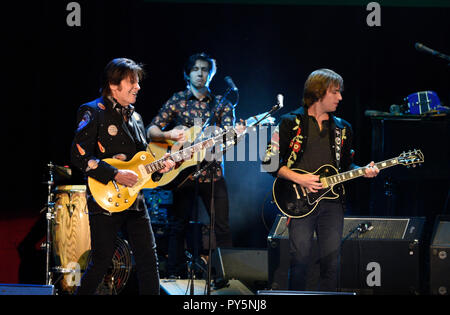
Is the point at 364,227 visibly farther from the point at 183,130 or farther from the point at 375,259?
the point at 183,130

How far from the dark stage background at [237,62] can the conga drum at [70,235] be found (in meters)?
0.68

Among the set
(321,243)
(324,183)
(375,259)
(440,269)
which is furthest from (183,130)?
(440,269)

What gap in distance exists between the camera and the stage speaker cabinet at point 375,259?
4883 millimetres

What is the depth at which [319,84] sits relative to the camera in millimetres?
4465

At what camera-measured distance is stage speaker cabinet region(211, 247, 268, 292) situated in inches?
221

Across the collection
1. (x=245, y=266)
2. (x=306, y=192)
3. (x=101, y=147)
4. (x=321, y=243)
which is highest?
(x=101, y=147)

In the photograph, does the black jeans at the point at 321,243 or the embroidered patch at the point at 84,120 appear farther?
the black jeans at the point at 321,243

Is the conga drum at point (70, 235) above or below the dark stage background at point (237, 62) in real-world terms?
below

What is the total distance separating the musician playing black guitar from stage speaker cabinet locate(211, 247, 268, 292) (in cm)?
125

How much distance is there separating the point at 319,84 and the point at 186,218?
8.04 feet

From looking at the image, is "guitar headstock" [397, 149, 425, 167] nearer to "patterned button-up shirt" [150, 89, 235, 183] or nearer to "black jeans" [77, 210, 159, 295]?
"patterned button-up shirt" [150, 89, 235, 183]

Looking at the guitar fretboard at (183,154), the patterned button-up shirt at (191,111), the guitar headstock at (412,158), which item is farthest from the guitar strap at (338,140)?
the patterned button-up shirt at (191,111)

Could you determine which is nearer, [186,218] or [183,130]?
[183,130]

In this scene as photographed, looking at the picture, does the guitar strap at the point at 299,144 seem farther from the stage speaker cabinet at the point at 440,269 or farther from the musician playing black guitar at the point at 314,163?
the stage speaker cabinet at the point at 440,269
